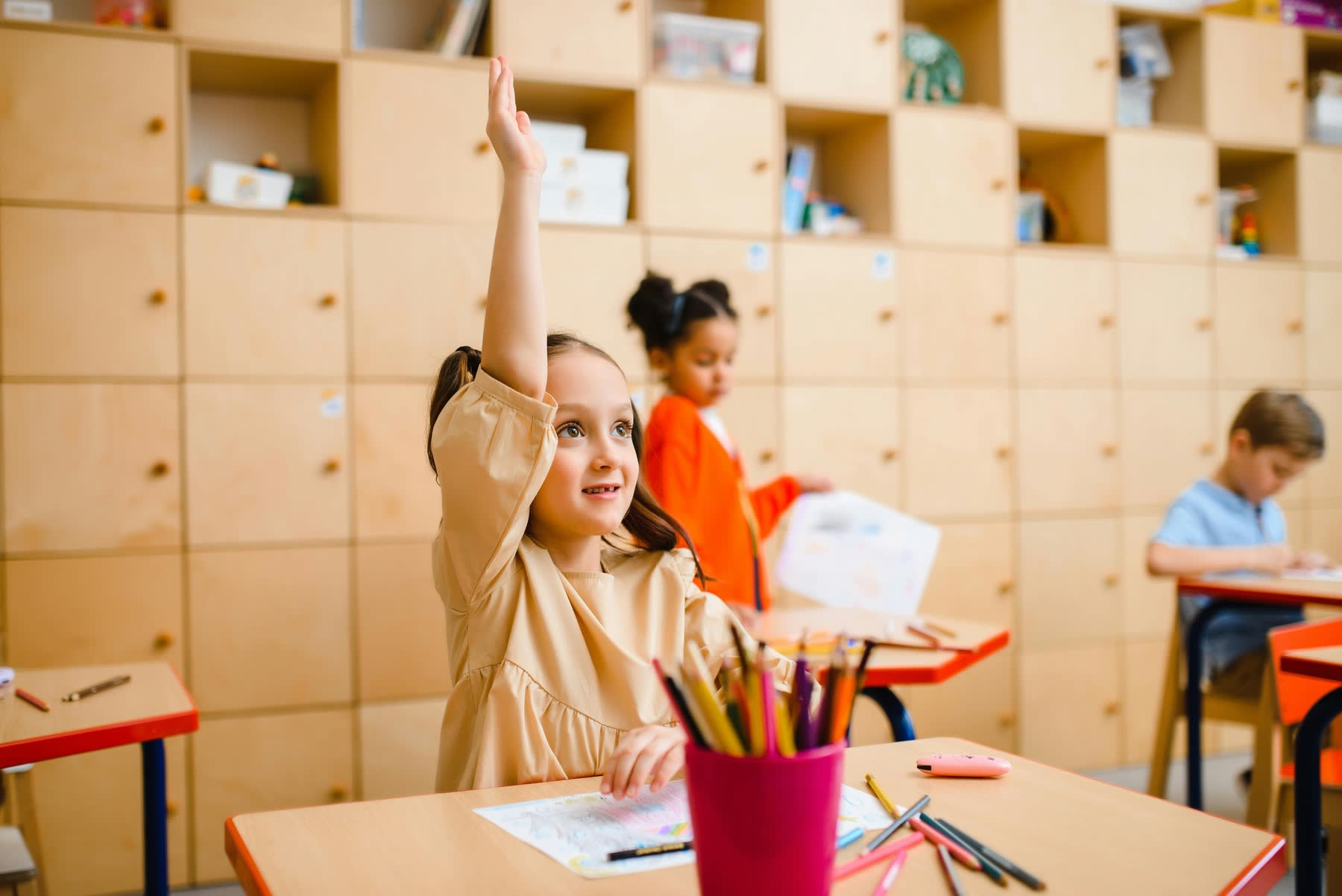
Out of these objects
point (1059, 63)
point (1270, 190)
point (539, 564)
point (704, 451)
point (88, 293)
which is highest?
point (1059, 63)

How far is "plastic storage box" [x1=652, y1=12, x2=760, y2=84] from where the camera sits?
3227 millimetres

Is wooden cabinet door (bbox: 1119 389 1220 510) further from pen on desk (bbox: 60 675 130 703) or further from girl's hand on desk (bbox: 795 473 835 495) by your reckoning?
pen on desk (bbox: 60 675 130 703)

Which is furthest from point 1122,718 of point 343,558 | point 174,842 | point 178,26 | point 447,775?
point 178,26

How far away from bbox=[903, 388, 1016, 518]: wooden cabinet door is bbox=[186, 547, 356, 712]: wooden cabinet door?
1732 millimetres

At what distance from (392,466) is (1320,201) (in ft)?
11.4

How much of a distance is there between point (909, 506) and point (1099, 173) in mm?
1383

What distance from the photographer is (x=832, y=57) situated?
334 centimetres

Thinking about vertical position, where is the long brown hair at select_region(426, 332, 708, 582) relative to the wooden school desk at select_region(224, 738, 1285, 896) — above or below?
above

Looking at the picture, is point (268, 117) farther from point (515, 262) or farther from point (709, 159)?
point (515, 262)

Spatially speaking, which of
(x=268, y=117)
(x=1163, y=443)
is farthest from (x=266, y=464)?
(x=1163, y=443)

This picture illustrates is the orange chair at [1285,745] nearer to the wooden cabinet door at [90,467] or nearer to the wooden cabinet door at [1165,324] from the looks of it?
the wooden cabinet door at [1165,324]

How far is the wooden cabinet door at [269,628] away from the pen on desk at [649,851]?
220 cm

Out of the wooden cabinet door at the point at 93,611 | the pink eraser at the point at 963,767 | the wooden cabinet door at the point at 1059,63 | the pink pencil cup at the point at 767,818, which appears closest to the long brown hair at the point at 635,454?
the pink eraser at the point at 963,767

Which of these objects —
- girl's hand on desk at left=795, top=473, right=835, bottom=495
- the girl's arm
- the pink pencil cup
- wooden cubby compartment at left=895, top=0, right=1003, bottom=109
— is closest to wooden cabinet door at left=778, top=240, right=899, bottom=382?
wooden cubby compartment at left=895, top=0, right=1003, bottom=109
